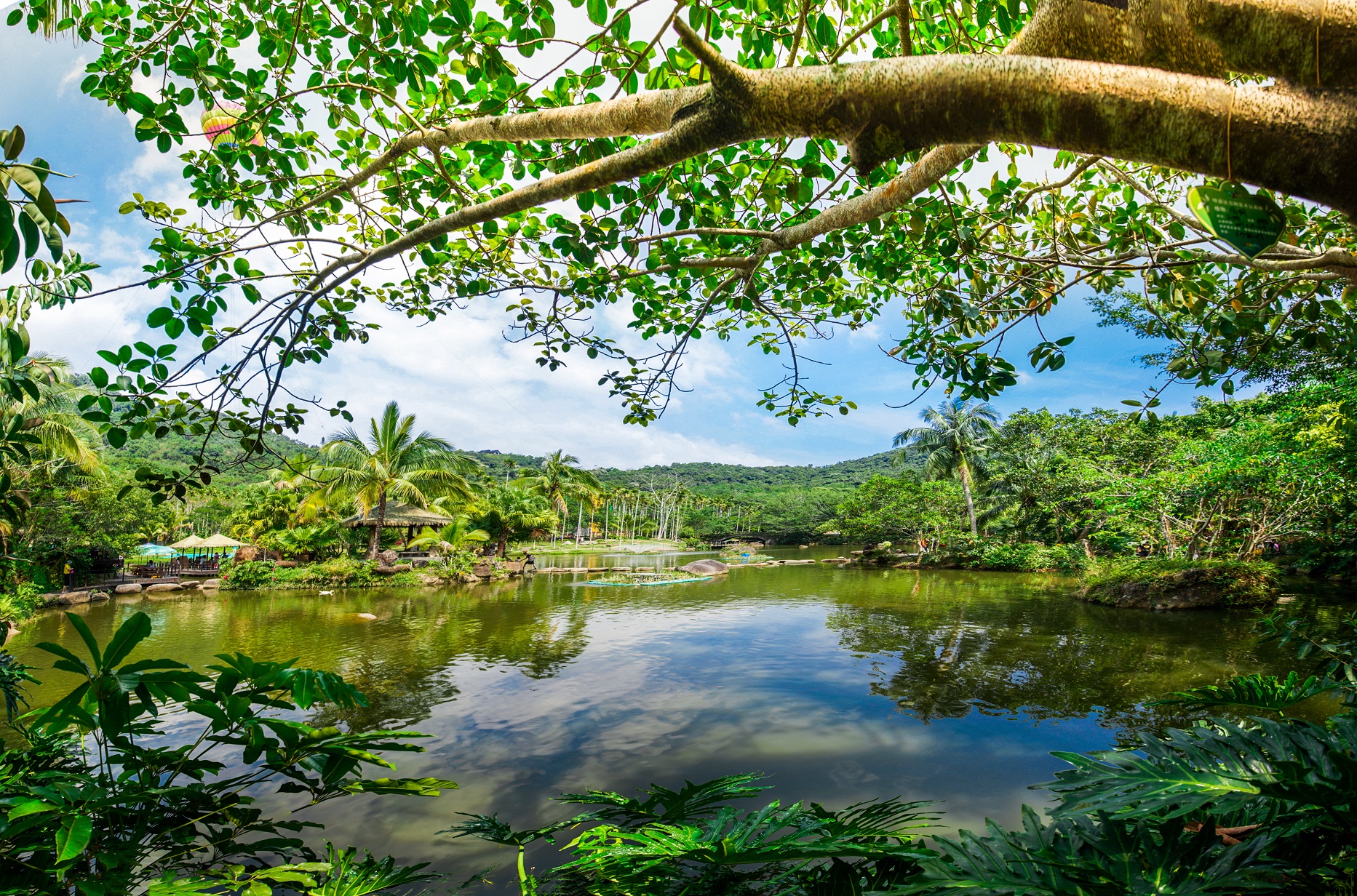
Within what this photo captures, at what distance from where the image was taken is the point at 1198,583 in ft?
41.1

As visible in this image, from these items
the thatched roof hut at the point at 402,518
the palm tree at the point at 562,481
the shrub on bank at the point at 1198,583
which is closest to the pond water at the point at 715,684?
the shrub on bank at the point at 1198,583

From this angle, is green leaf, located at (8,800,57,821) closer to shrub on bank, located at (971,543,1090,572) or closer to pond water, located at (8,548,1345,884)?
pond water, located at (8,548,1345,884)

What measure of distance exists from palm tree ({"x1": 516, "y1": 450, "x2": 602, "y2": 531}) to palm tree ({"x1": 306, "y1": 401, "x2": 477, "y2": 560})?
9472mm

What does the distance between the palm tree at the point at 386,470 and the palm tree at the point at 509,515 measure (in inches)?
116

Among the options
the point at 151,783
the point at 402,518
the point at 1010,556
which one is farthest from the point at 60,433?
the point at 1010,556

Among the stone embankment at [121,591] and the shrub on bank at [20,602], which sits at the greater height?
the shrub on bank at [20,602]

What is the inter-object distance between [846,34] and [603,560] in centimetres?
3046

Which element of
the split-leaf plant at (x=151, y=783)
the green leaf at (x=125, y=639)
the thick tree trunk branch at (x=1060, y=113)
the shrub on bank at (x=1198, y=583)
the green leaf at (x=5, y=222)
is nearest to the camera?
the green leaf at (x=5, y=222)

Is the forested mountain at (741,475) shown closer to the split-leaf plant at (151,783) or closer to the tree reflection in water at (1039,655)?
the tree reflection in water at (1039,655)

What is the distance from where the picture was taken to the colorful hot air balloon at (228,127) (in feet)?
8.34

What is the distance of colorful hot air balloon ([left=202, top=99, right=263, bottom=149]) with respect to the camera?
2.54 m

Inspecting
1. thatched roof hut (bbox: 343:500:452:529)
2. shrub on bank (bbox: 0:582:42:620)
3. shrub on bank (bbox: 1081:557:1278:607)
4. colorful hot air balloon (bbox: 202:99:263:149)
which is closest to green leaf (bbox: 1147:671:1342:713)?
colorful hot air balloon (bbox: 202:99:263:149)

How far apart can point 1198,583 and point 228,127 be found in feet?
55.5

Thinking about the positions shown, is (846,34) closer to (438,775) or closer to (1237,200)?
(1237,200)
